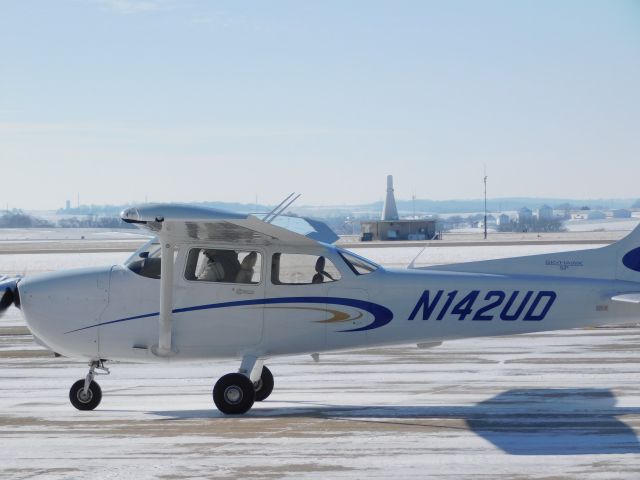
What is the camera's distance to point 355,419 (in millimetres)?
10219

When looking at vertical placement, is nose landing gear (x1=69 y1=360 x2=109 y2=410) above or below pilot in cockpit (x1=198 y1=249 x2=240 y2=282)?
below

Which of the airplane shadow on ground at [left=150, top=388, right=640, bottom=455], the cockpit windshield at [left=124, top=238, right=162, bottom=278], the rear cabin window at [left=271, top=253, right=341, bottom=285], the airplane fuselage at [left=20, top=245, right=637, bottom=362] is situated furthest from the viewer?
the cockpit windshield at [left=124, top=238, right=162, bottom=278]

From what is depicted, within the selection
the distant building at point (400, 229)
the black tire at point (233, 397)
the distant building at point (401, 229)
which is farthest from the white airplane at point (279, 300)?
the distant building at point (401, 229)

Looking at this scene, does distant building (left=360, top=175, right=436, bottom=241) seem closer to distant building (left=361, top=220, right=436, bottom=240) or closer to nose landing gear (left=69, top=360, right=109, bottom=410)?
distant building (left=361, top=220, right=436, bottom=240)

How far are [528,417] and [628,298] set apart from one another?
1715 mm

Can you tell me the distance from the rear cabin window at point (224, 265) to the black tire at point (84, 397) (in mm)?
1635

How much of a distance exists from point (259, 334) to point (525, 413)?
2910 millimetres

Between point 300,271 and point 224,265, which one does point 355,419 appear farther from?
point 224,265

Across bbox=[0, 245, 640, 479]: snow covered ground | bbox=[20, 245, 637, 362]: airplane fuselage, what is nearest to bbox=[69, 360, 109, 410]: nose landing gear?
bbox=[0, 245, 640, 479]: snow covered ground

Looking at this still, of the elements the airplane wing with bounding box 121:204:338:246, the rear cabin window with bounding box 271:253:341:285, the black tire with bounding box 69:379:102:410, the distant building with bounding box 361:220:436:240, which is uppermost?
the airplane wing with bounding box 121:204:338:246

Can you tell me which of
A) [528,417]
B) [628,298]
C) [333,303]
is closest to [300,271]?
[333,303]

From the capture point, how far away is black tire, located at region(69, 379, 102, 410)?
11383 millimetres

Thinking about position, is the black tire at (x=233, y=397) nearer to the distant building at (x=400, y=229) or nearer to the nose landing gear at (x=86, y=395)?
the nose landing gear at (x=86, y=395)

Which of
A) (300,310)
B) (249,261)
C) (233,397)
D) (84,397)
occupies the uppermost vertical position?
(249,261)
